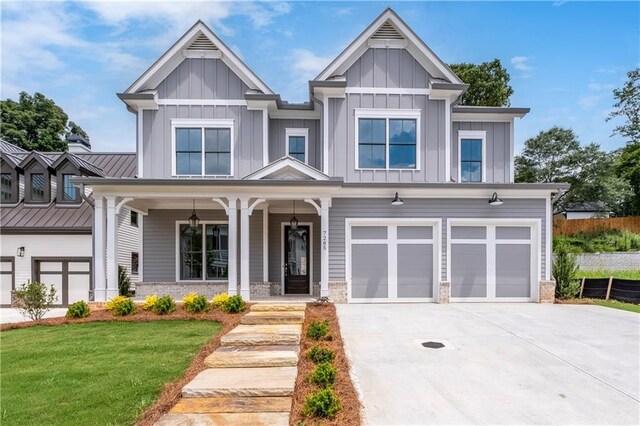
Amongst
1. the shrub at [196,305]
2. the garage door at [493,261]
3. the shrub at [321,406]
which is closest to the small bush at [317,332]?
the shrub at [321,406]

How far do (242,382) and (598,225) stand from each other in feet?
80.2

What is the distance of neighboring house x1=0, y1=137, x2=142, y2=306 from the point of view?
13.4 metres

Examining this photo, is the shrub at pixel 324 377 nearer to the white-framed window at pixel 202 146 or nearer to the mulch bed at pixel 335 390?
the mulch bed at pixel 335 390

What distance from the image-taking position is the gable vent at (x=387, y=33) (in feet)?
39.2

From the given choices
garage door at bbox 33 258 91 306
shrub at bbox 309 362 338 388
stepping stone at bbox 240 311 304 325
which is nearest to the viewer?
shrub at bbox 309 362 338 388

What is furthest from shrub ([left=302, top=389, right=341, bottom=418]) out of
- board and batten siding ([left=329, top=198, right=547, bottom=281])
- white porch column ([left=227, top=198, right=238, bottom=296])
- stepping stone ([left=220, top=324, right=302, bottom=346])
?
board and batten siding ([left=329, top=198, right=547, bottom=281])

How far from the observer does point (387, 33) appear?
12.0m

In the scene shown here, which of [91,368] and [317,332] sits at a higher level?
[317,332]

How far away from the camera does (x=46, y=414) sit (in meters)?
3.81

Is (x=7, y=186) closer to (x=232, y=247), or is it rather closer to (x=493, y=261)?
(x=232, y=247)

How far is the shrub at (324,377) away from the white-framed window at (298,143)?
9318 millimetres

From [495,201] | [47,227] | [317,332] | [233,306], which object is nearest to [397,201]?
[495,201]

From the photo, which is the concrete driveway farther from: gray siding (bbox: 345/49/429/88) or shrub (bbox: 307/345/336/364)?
gray siding (bbox: 345/49/429/88)

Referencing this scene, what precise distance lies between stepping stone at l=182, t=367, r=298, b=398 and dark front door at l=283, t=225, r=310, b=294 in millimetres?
7507
